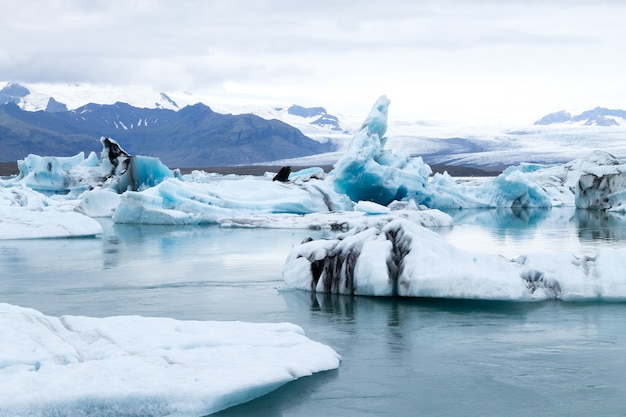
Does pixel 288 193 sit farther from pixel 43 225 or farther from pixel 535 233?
pixel 43 225

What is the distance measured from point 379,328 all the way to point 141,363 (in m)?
2.47

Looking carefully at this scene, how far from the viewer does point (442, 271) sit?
7785 millimetres

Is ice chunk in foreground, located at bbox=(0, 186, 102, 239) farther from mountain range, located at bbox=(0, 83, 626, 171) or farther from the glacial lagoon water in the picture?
mountain range, located at bbox=(0, 83, 626, 171)

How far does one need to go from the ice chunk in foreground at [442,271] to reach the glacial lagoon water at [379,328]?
0.51 feet

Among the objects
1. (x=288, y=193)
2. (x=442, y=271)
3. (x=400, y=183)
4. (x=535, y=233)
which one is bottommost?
(x=442, y=271)

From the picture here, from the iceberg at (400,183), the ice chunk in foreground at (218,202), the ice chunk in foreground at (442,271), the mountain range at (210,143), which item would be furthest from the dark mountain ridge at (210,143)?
the ice chunk in foreground at (442,271)

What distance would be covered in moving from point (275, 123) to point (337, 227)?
484 ft

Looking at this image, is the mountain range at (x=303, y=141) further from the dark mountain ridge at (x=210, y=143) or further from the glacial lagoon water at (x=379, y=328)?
the glacial lagoon water at (x=379, y=328)

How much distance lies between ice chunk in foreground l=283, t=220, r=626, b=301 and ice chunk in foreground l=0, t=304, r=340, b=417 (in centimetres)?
213

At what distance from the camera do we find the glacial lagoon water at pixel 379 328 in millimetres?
4652

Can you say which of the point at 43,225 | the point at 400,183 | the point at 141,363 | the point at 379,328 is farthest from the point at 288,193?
the point at 141,363

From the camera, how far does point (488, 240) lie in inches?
613

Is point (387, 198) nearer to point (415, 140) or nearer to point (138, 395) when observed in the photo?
point (138, 395)

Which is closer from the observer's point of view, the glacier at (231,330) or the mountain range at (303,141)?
the glacier at (231,330)
